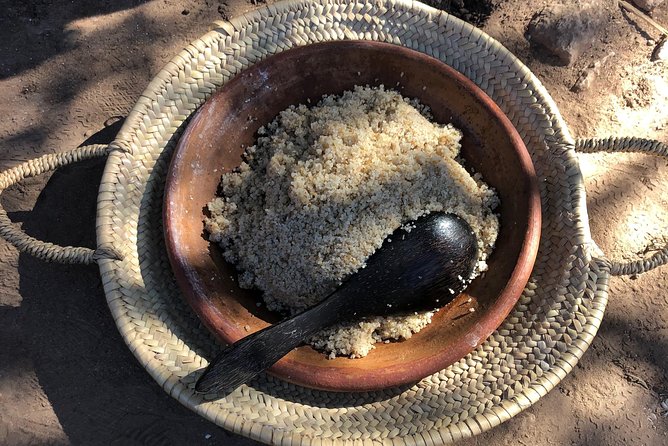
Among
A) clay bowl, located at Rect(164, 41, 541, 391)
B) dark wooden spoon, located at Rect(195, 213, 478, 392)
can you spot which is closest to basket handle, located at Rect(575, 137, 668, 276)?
clay bowl, located at Rect(164, 41, 541, 391)

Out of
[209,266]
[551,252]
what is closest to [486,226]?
[551,252]

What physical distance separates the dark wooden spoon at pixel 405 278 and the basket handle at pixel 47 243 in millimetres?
508

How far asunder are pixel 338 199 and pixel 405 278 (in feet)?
0.86

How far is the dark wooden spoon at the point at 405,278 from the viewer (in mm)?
1320

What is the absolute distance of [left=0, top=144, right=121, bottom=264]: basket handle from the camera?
1.44 metres

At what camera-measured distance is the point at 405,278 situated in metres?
1.36

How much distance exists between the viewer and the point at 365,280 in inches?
52.5

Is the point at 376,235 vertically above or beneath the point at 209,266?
above

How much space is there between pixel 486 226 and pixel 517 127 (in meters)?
0.35

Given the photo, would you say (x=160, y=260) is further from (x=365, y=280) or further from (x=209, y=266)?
(x=365, y=280)

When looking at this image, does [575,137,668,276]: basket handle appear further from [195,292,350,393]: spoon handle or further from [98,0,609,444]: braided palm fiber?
[195,292,350,393]: spoon handle

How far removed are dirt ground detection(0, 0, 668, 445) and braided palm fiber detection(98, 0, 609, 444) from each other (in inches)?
15.9

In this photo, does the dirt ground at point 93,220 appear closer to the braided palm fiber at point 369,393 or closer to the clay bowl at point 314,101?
the braided palm fiber at point 369,393

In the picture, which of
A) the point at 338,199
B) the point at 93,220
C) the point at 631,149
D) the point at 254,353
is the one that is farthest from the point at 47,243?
the point at 631,149
